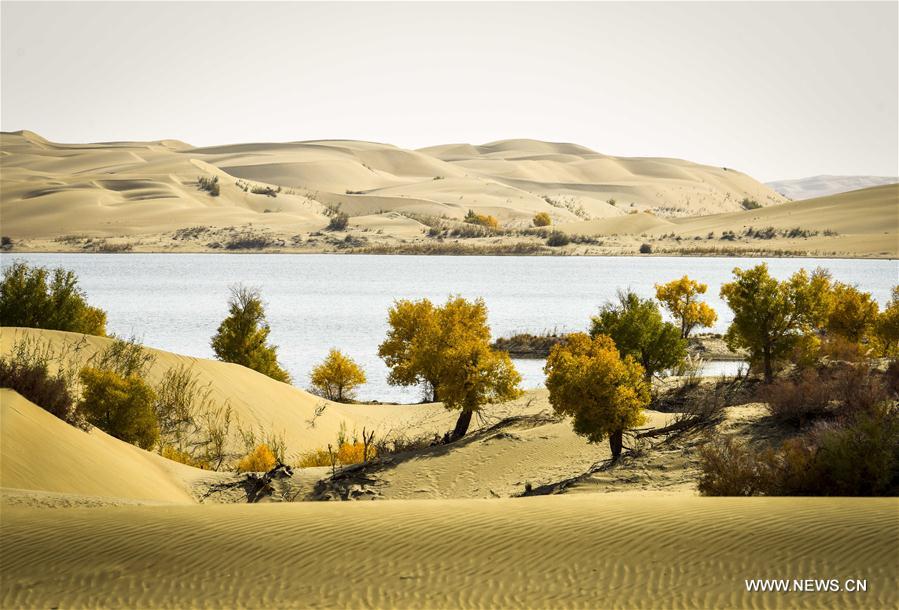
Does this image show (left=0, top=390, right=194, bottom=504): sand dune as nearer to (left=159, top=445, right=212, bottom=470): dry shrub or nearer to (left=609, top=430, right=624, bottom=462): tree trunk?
(left=159, top=445, right=212, bottom=470): dry shrub

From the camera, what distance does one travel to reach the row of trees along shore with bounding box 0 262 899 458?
19.6 m

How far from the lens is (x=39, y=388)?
59.0ft

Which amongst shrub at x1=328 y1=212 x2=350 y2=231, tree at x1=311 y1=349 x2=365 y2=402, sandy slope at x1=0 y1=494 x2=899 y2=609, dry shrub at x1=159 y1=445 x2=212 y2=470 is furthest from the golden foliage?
shrub at x1=328 y1=212 x2=350 y2=231

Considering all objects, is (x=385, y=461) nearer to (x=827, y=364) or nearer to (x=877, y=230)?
(x=827, y=364)

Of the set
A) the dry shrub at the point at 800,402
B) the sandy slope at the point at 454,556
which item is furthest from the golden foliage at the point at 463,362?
the sandy slope at the point at 454,556

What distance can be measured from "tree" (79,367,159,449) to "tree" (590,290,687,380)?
12.8 meters

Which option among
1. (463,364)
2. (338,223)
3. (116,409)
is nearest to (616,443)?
(463,364)

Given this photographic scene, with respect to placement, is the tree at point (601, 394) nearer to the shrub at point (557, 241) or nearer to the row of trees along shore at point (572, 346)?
the row of trees along shore at point (572, 346)

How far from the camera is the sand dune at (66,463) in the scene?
14852 millimetres

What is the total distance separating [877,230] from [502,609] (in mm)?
106305

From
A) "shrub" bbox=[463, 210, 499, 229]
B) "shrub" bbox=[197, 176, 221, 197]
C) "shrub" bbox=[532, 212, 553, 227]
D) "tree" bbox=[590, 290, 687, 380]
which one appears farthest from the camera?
"shrub" bbox=[197, 176, 221, 197]

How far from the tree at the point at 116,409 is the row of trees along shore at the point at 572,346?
0.10 ft

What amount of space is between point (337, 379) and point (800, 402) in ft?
57.3

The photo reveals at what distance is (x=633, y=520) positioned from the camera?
11461mm
